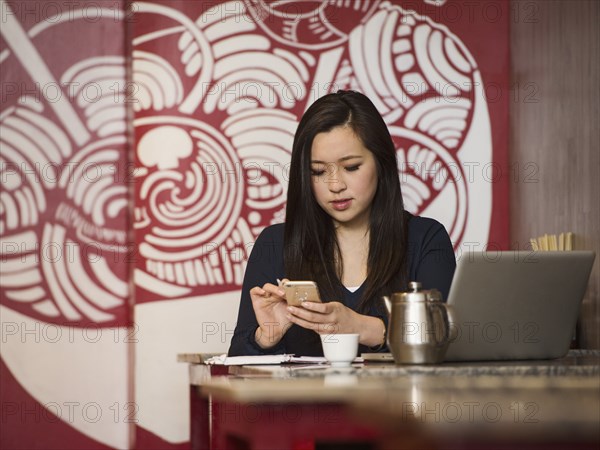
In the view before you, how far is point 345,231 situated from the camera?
8.32 feet

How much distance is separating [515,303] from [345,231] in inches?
33.9

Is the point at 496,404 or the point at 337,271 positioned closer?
the point at 496,404

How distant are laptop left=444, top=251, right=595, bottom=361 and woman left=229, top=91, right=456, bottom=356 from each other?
513 millimetres

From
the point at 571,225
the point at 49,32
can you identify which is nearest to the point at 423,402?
the point at 571,225

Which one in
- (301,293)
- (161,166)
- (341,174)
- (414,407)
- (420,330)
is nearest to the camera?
(414,407)

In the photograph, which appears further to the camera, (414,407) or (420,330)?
(420,330)

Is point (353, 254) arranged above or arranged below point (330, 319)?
above

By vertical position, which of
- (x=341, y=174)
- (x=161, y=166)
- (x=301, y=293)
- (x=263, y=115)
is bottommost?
(x=301, y=293)

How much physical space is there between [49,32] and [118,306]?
3.57 feet

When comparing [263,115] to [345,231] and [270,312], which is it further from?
[270,312]

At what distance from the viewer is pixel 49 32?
344 cm

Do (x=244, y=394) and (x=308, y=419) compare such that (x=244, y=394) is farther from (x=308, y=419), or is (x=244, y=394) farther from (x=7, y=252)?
(x=7, y=252)

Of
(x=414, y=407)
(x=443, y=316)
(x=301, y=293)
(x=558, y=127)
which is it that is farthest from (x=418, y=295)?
(x=558, y=127)

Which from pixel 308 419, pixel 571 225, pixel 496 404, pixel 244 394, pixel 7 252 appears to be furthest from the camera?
pixel 7 252
